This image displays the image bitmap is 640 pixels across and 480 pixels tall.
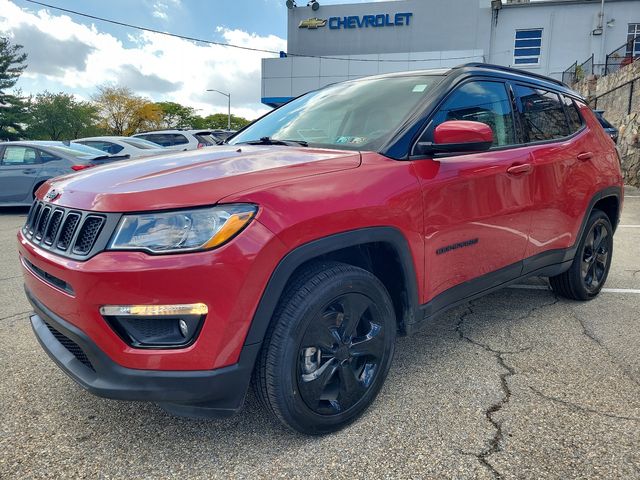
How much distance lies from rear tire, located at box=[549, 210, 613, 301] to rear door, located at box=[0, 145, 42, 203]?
9.04 m

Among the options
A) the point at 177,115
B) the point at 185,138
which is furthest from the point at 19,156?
the point at 177,115

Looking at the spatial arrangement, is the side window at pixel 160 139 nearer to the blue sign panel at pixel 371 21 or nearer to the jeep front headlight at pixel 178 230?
the jeep front headlight at pixel 178 230

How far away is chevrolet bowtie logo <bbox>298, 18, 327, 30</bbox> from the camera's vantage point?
35344 millimetres

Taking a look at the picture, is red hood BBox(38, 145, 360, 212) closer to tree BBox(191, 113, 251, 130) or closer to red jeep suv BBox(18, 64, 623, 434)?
red jeep suv BBox(18, 64, 623, 434)

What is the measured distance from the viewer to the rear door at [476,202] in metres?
2.48

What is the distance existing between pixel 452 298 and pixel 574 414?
0.80 metres

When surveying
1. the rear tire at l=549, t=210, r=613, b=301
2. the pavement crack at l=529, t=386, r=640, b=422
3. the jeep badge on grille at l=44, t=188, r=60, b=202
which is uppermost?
the jeep badge on grille at l=44, t=188, r=60, b=202

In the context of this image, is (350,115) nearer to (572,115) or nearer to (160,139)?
(572,115)

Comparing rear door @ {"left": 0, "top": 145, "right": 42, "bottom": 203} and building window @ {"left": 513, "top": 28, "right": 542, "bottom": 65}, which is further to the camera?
building window @ {"left": 513, "top": 28, "right": 542, "bottom": 65}

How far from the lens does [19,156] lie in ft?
30.2

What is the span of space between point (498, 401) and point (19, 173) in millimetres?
9586

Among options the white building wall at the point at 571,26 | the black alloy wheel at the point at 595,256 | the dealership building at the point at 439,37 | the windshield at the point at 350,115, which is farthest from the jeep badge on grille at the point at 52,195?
the white building wall at the point at 571,26

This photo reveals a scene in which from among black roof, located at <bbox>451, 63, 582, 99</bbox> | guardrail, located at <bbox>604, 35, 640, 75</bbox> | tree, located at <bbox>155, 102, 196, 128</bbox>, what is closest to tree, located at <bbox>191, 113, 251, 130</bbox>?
tree, located at <bbox>155, 102, 196, 128</bbox>

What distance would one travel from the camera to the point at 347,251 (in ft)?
7.63
